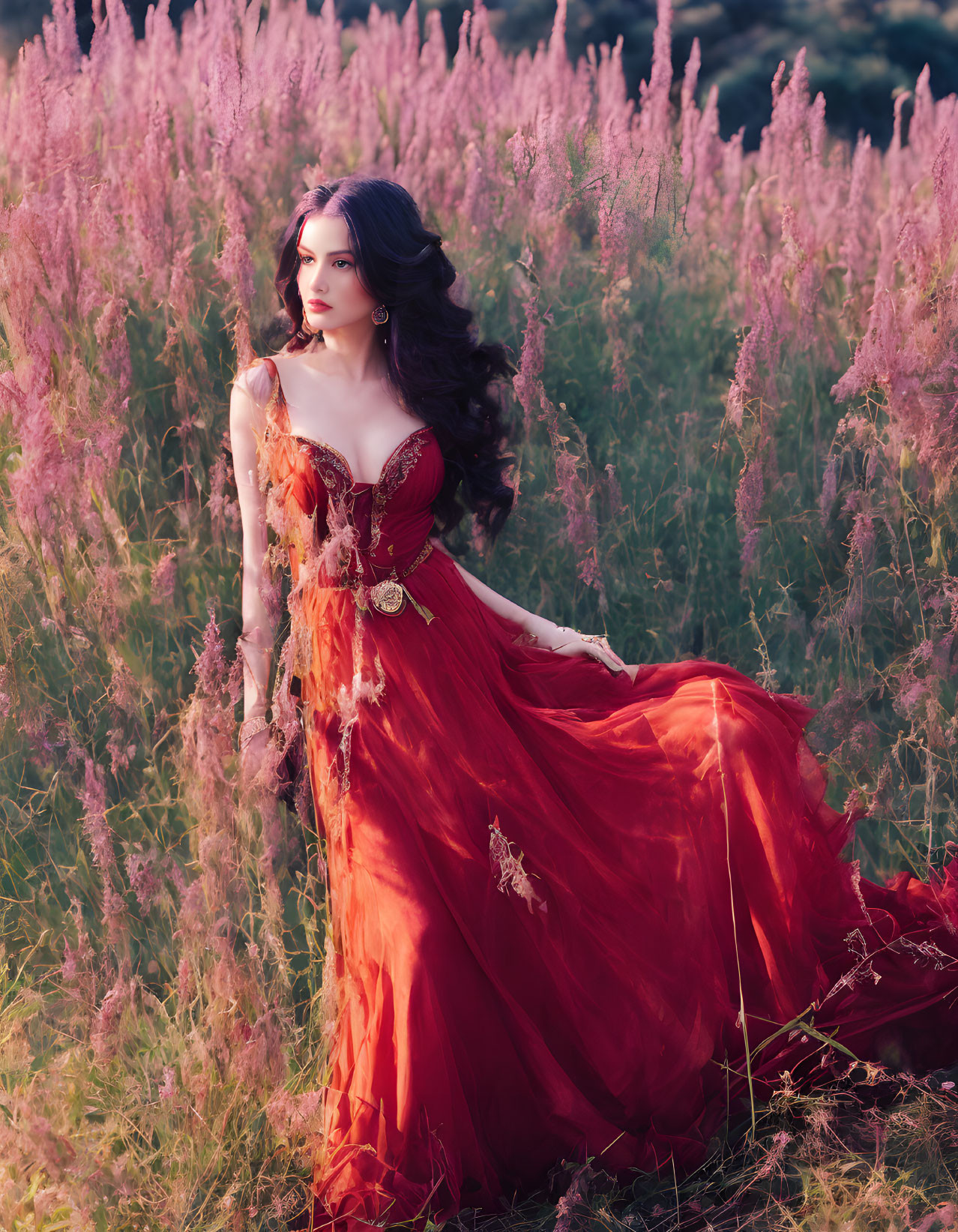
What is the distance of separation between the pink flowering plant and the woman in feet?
0.35

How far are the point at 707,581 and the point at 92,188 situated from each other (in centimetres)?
187

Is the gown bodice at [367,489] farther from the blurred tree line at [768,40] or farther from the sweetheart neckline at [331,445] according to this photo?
the blurred tree line at [768,40]

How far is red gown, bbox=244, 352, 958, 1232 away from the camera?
1.64 meters

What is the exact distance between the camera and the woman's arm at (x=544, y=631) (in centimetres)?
216

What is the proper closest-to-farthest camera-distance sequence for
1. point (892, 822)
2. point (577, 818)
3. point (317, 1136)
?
point (317, 1136), point (577, 818), point (892, 822)

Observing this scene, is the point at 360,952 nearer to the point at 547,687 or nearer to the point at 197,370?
the point at 547,687

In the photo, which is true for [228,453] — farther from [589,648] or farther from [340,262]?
[589,648]

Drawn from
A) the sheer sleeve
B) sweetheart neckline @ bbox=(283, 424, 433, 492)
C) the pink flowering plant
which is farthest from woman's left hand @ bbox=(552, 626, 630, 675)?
the sheer sleeve

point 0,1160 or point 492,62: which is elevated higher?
point 492,62

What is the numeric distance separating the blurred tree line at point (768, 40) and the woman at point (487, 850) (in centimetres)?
147

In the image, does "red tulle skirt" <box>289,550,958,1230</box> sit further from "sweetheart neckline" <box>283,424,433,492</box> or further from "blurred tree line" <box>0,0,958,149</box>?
"blurred tree line" <box>0,0,958,149</box>

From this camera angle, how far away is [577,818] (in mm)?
1902

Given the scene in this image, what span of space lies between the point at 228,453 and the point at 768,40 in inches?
98.9

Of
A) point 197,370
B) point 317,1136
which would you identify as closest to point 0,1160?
point 317,1136
